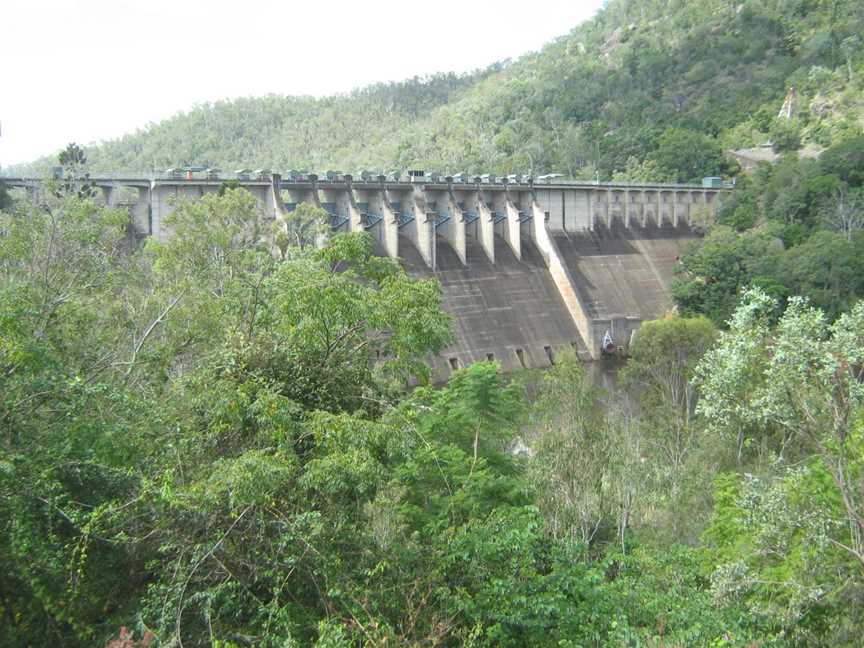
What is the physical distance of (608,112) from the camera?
79.1m

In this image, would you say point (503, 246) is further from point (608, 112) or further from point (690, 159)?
point (608, 112)

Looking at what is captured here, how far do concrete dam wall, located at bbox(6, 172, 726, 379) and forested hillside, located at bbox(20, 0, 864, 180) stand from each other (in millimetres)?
18879

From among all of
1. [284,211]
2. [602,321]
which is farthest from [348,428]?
[602,321]

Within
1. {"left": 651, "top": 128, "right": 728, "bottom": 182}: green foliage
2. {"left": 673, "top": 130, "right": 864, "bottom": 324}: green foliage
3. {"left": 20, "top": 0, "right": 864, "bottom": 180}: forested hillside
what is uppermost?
{"left": 20, "top": 0, "right": 864, "bottom": 180}: forested hillside

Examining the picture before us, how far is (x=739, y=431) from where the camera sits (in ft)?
61.3

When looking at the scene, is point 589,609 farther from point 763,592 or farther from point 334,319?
point 334,319

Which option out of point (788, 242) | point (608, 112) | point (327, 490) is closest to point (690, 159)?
point (788, 242)

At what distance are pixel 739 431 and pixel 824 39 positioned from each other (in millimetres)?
66987

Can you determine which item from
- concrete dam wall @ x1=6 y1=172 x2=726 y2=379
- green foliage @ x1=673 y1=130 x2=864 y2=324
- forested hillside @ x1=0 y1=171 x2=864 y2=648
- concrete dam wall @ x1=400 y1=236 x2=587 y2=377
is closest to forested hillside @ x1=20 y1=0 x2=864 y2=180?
green foliage @ x1=673 y1=130 x2=864 y2=324

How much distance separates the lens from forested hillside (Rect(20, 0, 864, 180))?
64.8m

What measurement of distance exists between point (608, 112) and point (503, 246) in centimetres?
4610

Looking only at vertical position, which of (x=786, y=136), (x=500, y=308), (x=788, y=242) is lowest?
(x=788, y=242)

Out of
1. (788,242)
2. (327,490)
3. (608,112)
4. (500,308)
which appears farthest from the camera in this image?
(608,112)

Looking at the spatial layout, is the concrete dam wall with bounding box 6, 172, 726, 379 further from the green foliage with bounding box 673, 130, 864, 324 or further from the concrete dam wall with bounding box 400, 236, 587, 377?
the green foliage with bounding box 673, 130, 864, 324
